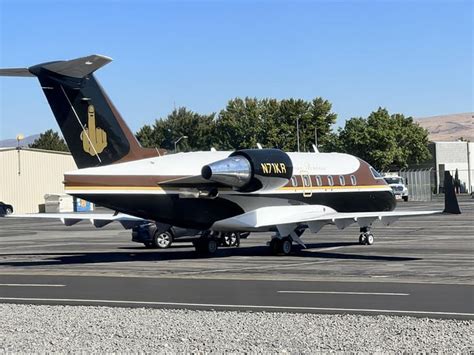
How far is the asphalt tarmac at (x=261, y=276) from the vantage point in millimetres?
15594

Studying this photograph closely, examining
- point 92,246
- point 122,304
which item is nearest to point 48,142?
point 92,246

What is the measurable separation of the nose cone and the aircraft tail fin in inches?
82.8

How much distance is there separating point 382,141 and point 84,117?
75.5m

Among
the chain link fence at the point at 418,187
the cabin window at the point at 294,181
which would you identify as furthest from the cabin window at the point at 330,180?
the chain link fence at the point at 418,187

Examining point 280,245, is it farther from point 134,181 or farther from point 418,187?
point 418,187

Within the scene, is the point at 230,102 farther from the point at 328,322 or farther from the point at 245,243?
the point at 328,322

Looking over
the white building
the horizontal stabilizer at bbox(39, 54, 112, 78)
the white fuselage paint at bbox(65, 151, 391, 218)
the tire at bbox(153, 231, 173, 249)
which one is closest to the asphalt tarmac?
the tire at bbox(153, 231, 173, 249)

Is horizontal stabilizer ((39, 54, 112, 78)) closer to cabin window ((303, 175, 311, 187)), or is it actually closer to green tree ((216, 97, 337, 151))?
cabin window ((303, 175, 311, 187))

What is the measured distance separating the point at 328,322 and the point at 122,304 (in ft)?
14.9

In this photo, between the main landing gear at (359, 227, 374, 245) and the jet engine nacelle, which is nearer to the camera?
the jet engine nacelle

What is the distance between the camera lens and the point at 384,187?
1278 inches

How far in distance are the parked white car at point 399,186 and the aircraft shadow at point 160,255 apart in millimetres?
45747

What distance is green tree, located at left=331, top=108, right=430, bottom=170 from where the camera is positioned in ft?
319

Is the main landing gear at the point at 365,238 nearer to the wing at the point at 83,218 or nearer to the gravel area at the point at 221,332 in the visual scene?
the wing at the point at 83,218
